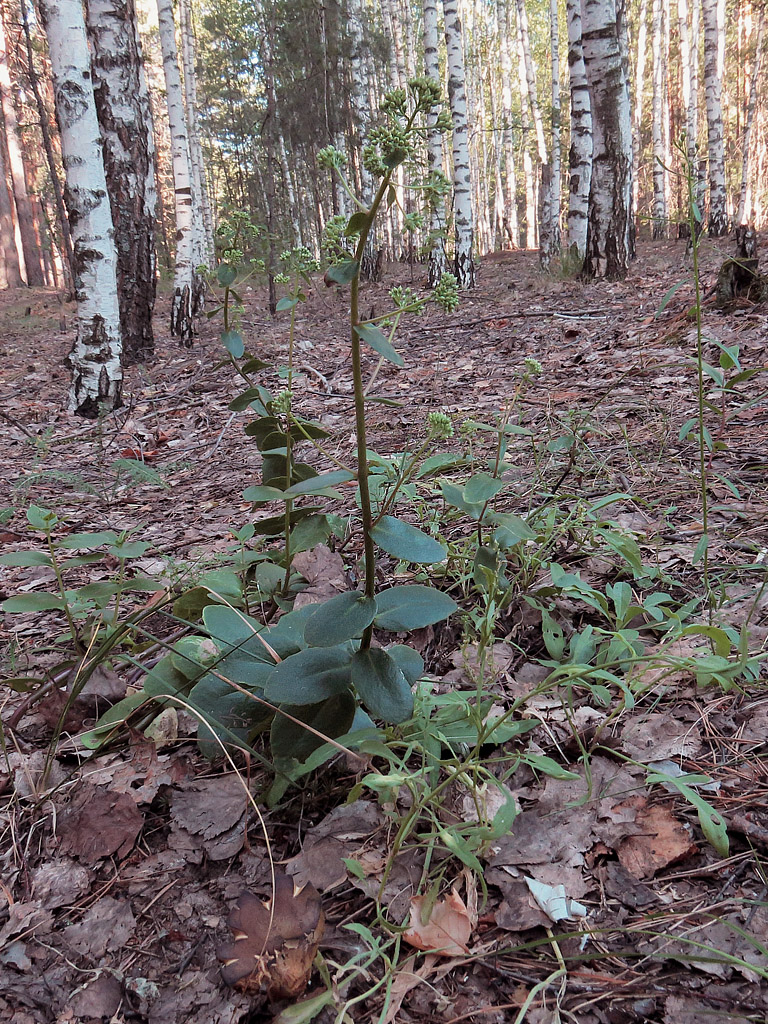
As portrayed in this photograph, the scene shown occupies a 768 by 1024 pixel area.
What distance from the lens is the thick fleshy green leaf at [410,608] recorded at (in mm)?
1081

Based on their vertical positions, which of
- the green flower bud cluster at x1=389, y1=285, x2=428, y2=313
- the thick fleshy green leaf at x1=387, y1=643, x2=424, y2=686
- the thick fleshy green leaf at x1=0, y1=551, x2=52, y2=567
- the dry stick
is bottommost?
the thick fleshy green leaf at x1=387, y1=643, x2=424, y2=686

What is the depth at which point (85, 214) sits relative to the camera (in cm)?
495

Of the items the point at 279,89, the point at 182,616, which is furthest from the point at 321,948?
the point at 279,89

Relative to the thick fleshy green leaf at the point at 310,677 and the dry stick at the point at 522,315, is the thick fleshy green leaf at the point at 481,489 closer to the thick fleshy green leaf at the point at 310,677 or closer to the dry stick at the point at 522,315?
the thick fleshy green leaf at the point at 310,677

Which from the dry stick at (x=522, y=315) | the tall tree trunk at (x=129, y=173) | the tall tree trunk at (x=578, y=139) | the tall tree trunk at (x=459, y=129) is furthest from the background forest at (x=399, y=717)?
the tall tree trunk at (x=578, y=139)

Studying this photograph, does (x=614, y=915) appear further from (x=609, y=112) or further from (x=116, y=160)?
(x=609, y=112)

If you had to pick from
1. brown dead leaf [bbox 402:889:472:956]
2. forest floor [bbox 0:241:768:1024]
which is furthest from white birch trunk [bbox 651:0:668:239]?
brown dead leaf [bbox 402:889:472:956]

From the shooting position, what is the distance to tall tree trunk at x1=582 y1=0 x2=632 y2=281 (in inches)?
286

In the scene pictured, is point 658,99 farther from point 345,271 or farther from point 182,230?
point 345,271

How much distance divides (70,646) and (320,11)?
16362mm

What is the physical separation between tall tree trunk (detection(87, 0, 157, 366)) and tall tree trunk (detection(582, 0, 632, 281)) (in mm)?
5058

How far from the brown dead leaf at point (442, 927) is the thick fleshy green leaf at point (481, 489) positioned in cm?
72

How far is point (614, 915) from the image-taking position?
37.4 inches

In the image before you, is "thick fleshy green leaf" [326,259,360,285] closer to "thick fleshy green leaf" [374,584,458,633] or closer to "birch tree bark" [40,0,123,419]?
"thick fleshy green leaf" [374,584,458,633]
